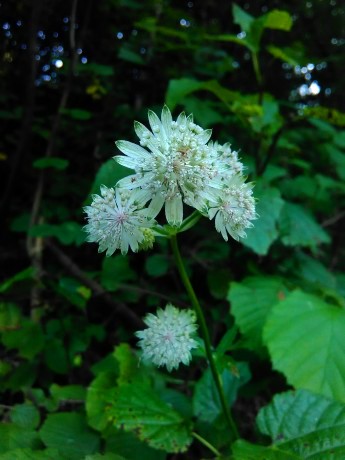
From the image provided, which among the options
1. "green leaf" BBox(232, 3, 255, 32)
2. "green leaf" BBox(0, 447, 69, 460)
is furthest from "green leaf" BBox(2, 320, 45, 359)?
"green leaf" BBox(232, 3, 255, 32)

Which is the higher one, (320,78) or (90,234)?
(320,78)

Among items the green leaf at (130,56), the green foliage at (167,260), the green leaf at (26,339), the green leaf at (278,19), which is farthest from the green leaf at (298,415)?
the green leaf at (130,56)

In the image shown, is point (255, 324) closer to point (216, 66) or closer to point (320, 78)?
point (216, 66)

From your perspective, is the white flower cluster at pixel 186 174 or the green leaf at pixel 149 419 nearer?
the white flower cluster at pixel 186 174

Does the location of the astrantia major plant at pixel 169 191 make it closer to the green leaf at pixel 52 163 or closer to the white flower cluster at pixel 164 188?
the white flower cluster at pixel 164 188

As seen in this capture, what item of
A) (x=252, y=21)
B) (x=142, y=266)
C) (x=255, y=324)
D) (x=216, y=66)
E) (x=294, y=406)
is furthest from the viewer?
(x=216, y=66)

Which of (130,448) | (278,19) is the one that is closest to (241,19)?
(278,19)

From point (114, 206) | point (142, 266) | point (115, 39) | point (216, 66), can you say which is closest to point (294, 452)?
point (114, 206)
